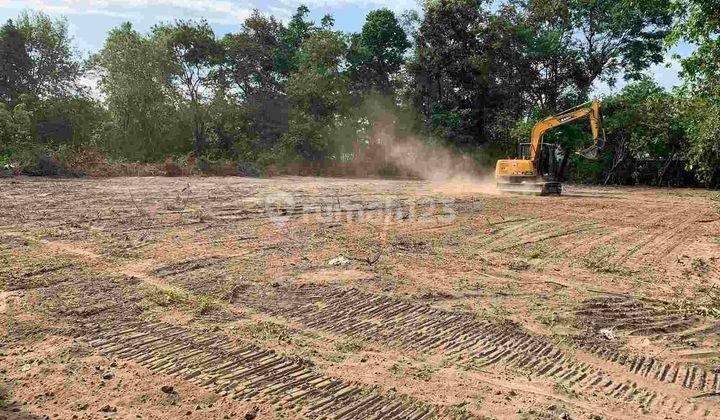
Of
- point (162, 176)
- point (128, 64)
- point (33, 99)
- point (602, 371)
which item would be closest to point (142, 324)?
point (602, 371)

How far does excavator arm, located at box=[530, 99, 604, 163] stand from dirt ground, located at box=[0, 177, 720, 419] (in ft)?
24.6

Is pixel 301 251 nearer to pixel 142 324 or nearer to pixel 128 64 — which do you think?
pixel 142 324

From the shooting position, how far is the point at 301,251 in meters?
8.16

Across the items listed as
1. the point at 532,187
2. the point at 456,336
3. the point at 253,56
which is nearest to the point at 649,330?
the point at 456,336

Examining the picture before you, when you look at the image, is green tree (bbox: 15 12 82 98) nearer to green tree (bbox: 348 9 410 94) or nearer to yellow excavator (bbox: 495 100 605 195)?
green tree (bbox: 348 9 410 94)

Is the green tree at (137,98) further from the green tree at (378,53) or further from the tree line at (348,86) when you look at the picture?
the green tree at (378,53)

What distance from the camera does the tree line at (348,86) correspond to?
1083 inches

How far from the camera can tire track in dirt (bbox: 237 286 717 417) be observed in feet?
12.5

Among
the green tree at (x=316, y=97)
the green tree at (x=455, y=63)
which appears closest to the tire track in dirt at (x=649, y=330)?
the green tree at (x=455, y=63)

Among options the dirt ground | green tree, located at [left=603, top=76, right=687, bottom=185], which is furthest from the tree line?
the dirt ground

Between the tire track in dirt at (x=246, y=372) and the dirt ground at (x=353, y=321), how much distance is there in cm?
2

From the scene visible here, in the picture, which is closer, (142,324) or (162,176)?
(142,324)

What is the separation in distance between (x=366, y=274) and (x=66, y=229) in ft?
19.9

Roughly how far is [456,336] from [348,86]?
3080 centimetres
